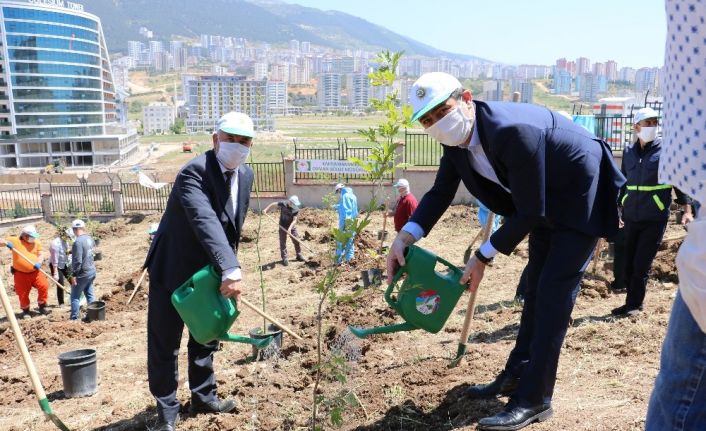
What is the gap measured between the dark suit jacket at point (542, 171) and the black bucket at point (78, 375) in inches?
155

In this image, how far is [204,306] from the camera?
3422mm

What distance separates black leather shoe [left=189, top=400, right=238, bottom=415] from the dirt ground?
0.06 m

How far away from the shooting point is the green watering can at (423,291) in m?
3.22

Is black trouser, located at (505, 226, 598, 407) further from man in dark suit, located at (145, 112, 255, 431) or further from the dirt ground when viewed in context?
man in dark suit, located at (145, 112, 255, 431)

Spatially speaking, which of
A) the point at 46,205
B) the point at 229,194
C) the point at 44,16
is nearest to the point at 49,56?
the point at 44,16

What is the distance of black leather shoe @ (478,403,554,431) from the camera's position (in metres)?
3.03

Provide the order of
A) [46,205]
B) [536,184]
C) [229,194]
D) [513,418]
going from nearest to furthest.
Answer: [536,184], [513,418], [229,194], [46,205]

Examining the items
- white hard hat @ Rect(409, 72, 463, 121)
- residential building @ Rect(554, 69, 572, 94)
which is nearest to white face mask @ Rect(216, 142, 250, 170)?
white hard hat @ Rect(409, 72, 463, 121)

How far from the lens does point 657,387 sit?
1.45 metres

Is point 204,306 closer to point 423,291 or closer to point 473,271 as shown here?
point 423,291

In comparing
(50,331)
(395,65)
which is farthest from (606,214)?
(50,331)

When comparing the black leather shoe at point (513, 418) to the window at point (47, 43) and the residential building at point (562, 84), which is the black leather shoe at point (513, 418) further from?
the residential building at point (562, 84)

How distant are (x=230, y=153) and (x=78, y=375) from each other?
2908 mm

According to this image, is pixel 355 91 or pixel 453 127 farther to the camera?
pixel 355 91
